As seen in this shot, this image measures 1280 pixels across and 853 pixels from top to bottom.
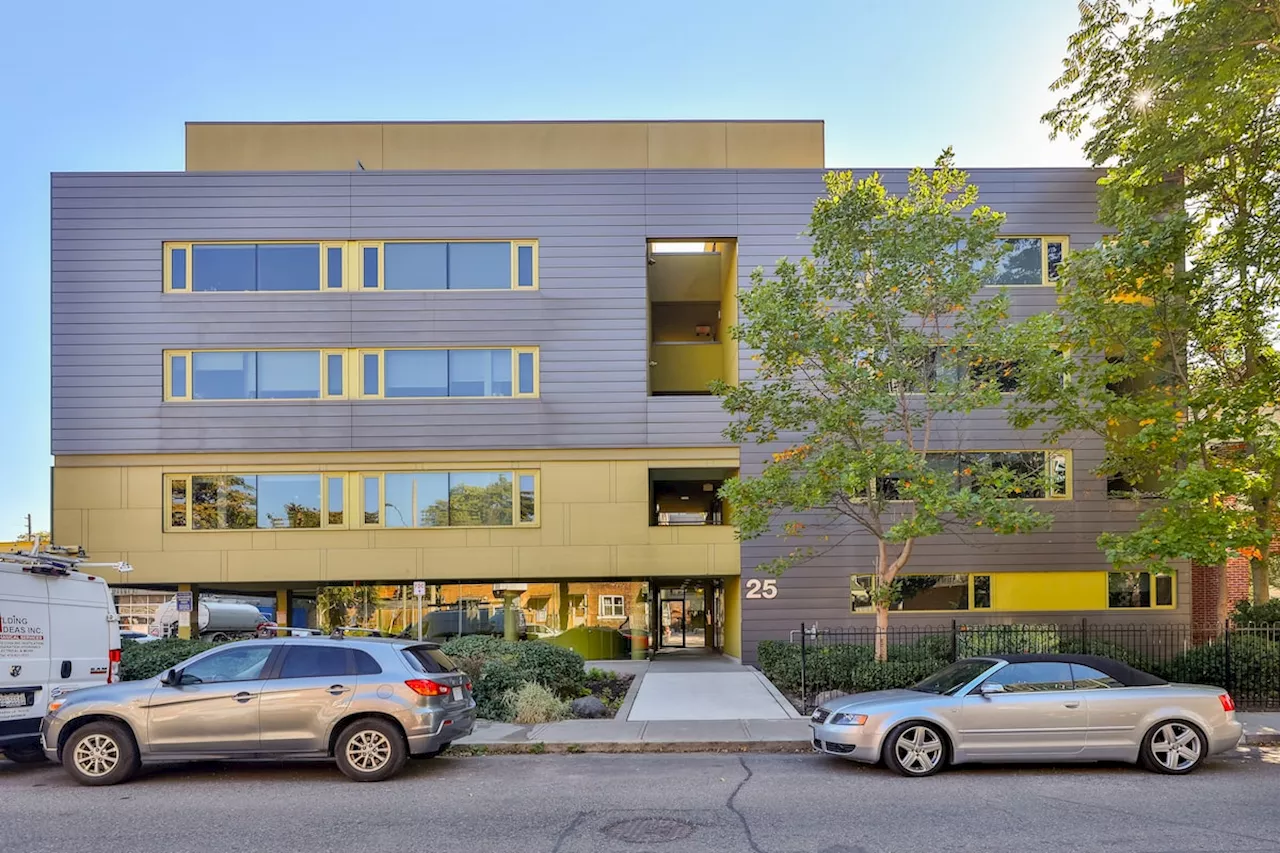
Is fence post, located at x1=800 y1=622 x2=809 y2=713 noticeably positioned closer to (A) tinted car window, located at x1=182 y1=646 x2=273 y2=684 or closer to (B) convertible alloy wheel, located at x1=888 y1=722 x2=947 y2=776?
(B) convertible alloy wheel, located at x1=888 y1=722 x2=947 y2=776

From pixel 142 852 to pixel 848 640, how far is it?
15054 millimetres

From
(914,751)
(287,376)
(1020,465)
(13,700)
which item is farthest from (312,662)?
(1020,465)

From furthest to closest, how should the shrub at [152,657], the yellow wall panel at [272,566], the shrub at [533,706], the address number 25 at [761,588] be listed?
the yellow wall panel at [272,566] → the address number 25 at [761,588] → the shrub at [152,657] → the shrub at [533,706]

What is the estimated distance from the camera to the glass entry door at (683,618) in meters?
25.0

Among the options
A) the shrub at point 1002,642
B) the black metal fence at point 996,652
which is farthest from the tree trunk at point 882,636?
the shrub at point 1002,642

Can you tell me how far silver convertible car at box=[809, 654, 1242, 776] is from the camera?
9.23 metres

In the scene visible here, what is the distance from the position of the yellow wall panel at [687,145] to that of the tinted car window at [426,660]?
16332 millimetres

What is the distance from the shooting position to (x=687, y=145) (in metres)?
23.3

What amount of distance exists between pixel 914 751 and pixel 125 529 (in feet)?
62.6

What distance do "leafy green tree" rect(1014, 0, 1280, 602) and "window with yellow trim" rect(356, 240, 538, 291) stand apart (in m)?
Result: 11.9

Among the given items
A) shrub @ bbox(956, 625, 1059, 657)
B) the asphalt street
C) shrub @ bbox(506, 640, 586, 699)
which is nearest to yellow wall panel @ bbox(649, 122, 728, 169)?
shrub @ bbox(956, 625, 1059, 657)

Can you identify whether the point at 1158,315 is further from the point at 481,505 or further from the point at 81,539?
the point at 81,539

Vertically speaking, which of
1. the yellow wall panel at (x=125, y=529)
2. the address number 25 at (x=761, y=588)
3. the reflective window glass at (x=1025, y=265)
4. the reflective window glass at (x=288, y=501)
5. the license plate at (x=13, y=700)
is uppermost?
the reflective window glass at (x=1025, y=265)

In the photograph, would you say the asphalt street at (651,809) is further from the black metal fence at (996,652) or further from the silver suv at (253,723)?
the black metal fence at (996,652)
